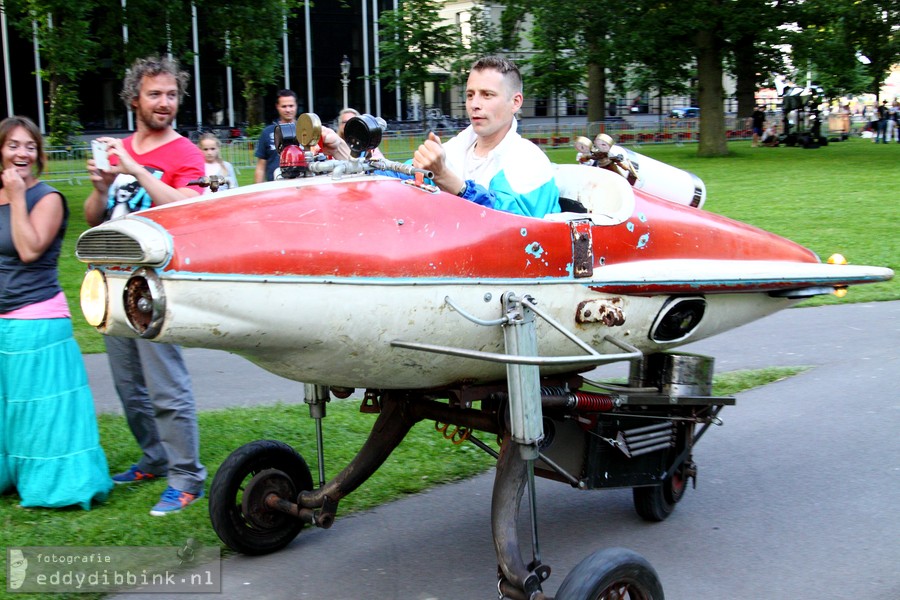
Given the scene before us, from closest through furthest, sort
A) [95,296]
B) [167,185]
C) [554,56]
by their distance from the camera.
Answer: [95,296] < [167,185] < [554,56]

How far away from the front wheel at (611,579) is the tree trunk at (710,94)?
2754 centimetres

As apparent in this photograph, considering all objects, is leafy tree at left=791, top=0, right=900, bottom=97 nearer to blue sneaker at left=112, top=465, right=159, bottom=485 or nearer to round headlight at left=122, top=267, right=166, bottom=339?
blue sneaker at left=112, top=465, right=159, bottom=485

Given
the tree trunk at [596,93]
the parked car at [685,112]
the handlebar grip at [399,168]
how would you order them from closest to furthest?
the handlebar grip at [399,168]
the tree trunk at [596,93]
the parked car at [685,112]

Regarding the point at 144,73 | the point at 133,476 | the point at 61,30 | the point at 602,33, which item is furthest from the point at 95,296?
the point at 602,33

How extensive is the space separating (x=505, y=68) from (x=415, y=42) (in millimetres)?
31105

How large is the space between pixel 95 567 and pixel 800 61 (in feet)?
93.6

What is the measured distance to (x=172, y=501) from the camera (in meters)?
4.72

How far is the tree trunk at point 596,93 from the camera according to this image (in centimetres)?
3922

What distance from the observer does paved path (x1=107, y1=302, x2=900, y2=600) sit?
4078mm

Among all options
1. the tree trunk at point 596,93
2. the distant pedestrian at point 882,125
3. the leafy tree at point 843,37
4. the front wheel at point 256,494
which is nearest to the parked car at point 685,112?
the distant pedestrian at point 882,125

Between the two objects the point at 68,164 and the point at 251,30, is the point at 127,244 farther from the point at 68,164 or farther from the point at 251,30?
the point at 68,164

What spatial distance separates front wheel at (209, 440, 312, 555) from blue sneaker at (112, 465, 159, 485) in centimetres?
109

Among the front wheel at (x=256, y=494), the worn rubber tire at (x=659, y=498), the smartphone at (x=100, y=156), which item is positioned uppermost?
the smartphone at (x=100, y=156)

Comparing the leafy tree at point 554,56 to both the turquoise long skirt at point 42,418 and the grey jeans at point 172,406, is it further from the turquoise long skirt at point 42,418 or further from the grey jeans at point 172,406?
the turquoise long skirt at point 42,418
